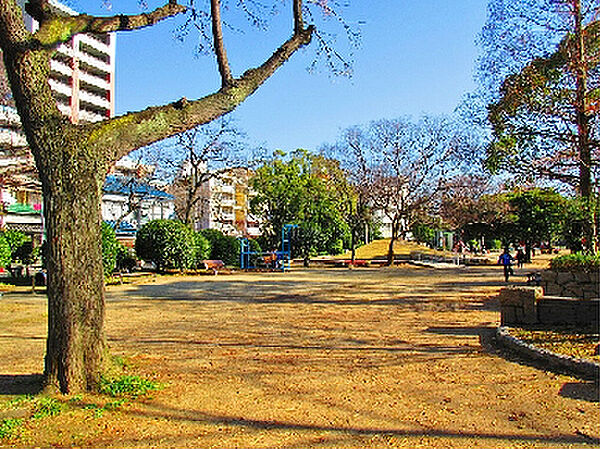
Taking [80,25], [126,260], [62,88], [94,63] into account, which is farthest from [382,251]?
[80,25]

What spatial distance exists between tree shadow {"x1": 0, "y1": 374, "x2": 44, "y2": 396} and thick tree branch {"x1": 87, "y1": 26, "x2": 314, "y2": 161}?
230cm

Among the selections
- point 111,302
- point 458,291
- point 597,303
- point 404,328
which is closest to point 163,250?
point 111,302

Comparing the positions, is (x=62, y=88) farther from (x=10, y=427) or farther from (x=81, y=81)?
(x=10, y=427)

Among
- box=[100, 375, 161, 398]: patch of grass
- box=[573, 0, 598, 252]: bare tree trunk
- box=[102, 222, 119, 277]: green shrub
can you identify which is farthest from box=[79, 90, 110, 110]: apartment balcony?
box=[100, 375, 161, 398]: patch of grass

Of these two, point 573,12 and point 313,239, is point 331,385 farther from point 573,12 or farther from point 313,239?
point 313,239

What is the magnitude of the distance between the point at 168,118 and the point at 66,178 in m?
1.17

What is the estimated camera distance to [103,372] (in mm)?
4824

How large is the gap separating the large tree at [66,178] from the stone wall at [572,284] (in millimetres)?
8935

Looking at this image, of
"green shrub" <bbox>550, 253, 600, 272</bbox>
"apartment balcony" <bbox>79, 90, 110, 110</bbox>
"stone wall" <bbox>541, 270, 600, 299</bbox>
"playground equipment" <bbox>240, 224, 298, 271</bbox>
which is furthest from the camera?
"apartment balcony" <bbox>79, 90, 110, 110</bbox>

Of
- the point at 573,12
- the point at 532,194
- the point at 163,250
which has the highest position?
the point at 573,12

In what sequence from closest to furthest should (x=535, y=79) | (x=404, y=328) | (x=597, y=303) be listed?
(x=597, y=303) → (x=404, y=328) → (x=535, y=79)

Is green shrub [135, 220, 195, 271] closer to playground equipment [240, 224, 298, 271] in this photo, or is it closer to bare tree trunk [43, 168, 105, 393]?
playground equipment [240, 224, 298, 271]

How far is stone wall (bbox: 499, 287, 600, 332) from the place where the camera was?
26.1ft

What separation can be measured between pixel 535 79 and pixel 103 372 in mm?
11166
